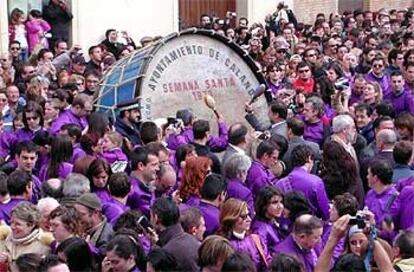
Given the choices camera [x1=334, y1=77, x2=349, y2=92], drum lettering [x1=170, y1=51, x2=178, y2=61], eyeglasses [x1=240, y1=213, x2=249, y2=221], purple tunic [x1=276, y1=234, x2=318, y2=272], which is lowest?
purple tunic [x1=276, y1=234, x2=318, y2=272]

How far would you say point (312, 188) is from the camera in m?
8.59

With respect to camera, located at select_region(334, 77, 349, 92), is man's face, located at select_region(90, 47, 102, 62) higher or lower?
higher

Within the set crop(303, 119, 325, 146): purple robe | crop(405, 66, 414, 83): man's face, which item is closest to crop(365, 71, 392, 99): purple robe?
crop(405, 66, 414, 83): man's face

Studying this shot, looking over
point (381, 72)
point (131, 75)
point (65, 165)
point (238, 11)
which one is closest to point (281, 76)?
point (381, 72)

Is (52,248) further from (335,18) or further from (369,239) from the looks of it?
(335,18)

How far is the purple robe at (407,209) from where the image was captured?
818 cm

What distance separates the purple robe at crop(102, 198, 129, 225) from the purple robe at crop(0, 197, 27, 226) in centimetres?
69

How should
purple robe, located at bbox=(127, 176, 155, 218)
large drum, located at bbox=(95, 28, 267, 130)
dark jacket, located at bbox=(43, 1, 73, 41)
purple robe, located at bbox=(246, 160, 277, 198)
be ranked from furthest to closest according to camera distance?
dark jacket, located at bbox=(43, 1, 73, 41) → large drum, located at bbox=(95, 28, 267, 130) → purple robe, located at bbox=(246, 160, 277, 198) → purple robe, located at bbox=(127, 176, 155, 218)

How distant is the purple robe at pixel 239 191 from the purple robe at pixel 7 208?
1680mm

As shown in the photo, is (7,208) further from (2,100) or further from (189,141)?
(2,100)

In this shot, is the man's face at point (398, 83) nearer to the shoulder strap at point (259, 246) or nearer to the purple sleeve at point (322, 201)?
the purple sleeve at point (322, 201)

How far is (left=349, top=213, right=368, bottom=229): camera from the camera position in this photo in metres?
6.90

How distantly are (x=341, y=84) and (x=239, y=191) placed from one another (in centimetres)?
525

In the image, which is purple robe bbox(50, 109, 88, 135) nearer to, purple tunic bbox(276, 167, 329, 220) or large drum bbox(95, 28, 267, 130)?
large drum bbox(95, 28, 267, 130)
